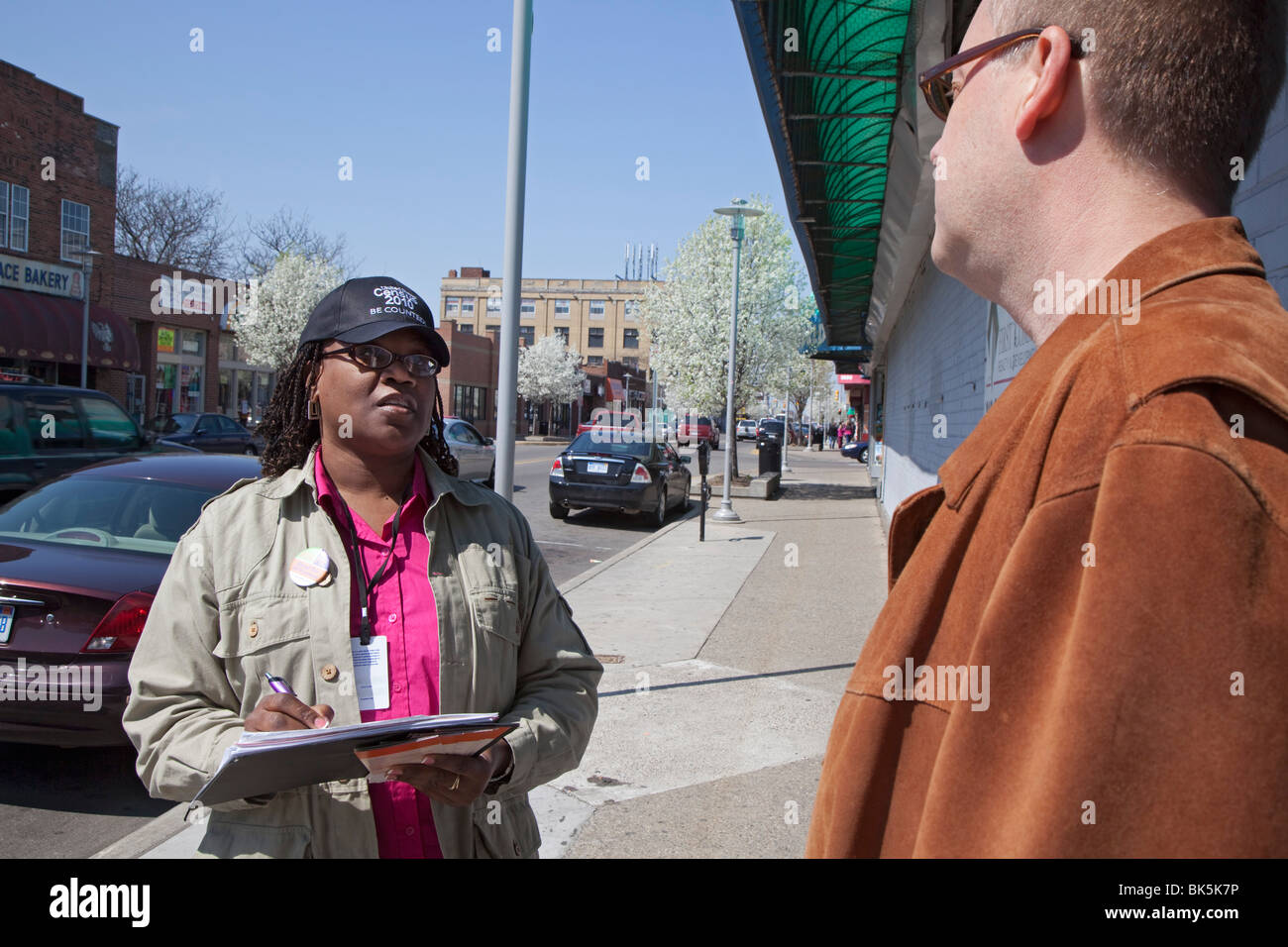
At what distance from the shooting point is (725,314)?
28.4m

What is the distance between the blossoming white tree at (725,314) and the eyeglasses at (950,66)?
2583cm

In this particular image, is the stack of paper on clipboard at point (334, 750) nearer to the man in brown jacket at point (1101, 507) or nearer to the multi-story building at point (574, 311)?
the man in brown jacket at point (1101, 507)

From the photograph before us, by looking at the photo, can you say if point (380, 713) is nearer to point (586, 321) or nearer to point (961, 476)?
point (961, 476)

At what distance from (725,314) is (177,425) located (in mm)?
15413

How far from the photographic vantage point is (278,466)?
2486mm

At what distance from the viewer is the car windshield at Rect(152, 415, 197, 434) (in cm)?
2459

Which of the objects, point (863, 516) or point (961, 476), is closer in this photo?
point (961, 476)

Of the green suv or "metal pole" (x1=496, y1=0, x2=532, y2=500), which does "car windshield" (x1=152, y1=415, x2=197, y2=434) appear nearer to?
the green suv

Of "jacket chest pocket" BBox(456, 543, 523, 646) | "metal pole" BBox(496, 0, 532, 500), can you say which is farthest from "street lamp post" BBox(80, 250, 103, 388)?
"jacket chest pocket" BBox(456, 543, 523, 646)

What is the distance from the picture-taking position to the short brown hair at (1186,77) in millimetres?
1020

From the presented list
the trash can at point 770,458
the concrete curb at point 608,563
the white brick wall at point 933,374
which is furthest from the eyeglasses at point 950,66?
the trash can at point 770,458

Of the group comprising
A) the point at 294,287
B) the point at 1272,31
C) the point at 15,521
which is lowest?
the point at 15,521
